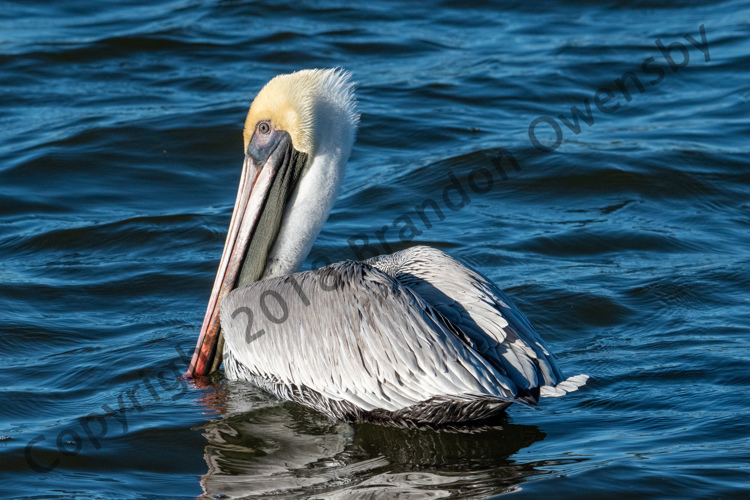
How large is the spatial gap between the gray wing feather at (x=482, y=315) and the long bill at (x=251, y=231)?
64cm

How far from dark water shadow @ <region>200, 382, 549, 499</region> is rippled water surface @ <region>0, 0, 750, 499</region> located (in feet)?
0.05


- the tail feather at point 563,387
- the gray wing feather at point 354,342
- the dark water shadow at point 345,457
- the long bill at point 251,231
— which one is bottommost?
the dark water shadow at point 345,457

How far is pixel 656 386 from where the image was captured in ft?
13.5

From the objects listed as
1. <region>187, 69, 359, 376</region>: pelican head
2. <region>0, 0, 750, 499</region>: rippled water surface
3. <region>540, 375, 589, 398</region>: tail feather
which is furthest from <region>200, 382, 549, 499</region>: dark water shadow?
<region>187, 69, 359, 376</region>: pelican head

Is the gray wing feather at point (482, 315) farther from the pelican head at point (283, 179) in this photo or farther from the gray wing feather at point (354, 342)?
the pelican head at point (283, 179)

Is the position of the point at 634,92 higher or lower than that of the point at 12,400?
higher

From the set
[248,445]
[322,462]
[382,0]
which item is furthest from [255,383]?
[382,0]

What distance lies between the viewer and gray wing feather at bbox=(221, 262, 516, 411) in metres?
3.36

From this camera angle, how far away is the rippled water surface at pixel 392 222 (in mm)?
3547

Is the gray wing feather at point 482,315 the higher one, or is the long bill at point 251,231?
the long bill at point 251,231

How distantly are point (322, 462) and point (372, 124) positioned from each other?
4.65m

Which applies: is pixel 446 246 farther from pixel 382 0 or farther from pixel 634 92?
pixel 382 0

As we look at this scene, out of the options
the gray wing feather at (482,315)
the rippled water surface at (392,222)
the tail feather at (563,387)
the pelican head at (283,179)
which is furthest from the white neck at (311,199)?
the tail feather at (563,387)

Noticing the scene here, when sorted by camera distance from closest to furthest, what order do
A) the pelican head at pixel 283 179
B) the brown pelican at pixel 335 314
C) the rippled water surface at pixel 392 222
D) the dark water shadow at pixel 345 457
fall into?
the dark water shadow at pixel 345 457 < the brown pelican at pixel 335 314 < the rippled water surface at pixel 392 222 < the pelican head at pixel 283 179
